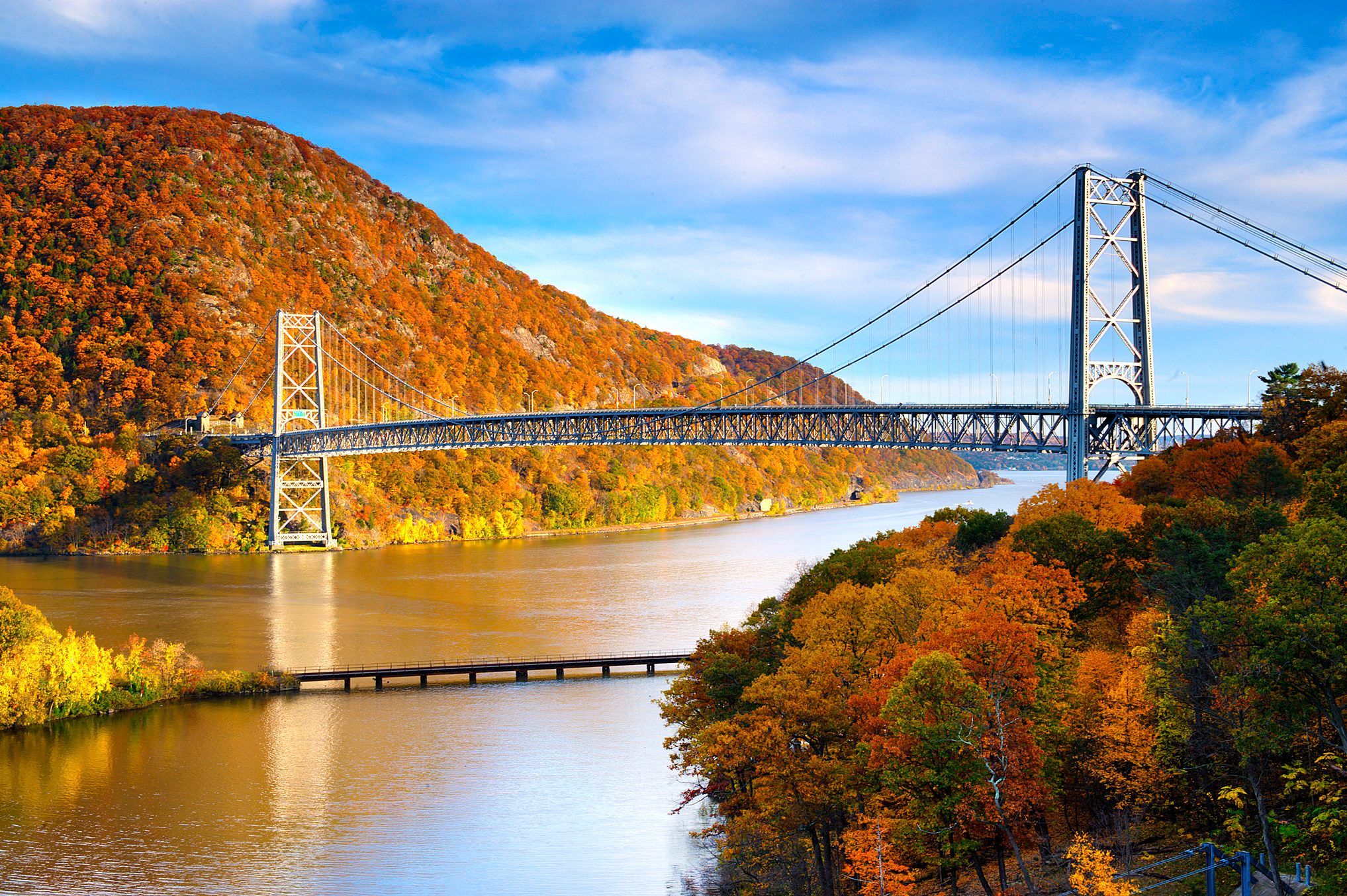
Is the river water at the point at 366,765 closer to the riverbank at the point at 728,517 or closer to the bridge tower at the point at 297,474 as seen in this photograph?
the bridge tower at the point at 297,474

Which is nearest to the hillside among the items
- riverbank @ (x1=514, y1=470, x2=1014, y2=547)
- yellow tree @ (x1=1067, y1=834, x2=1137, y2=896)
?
riverbank @ (x1=514, y1=470, x2=1014, y2=547)

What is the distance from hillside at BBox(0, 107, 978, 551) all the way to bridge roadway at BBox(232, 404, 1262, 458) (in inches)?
229

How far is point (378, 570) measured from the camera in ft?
174

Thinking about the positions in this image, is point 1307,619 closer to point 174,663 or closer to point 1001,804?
point 1001,804

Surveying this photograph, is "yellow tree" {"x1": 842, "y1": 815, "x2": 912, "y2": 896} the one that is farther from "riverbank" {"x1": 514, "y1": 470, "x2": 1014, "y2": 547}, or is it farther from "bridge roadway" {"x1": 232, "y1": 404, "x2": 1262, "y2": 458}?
"riverbank" {"x1": 514, "y1": 470, "x2": 1014, "y2": 547}

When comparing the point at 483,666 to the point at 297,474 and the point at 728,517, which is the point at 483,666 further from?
the point at 728,517

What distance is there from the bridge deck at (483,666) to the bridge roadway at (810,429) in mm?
14249

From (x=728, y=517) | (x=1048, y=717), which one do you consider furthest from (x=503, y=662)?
→ (x=728, y=517)

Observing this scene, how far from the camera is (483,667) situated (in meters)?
30.2

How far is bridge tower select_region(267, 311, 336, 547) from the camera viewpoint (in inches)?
2495

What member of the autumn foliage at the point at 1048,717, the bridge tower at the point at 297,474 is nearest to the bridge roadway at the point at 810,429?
the bridge tower at the point at 297,474

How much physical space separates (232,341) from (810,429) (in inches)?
1654

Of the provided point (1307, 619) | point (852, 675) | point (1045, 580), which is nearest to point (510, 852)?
point (852, 675)

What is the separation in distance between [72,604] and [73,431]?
97.3 ft
